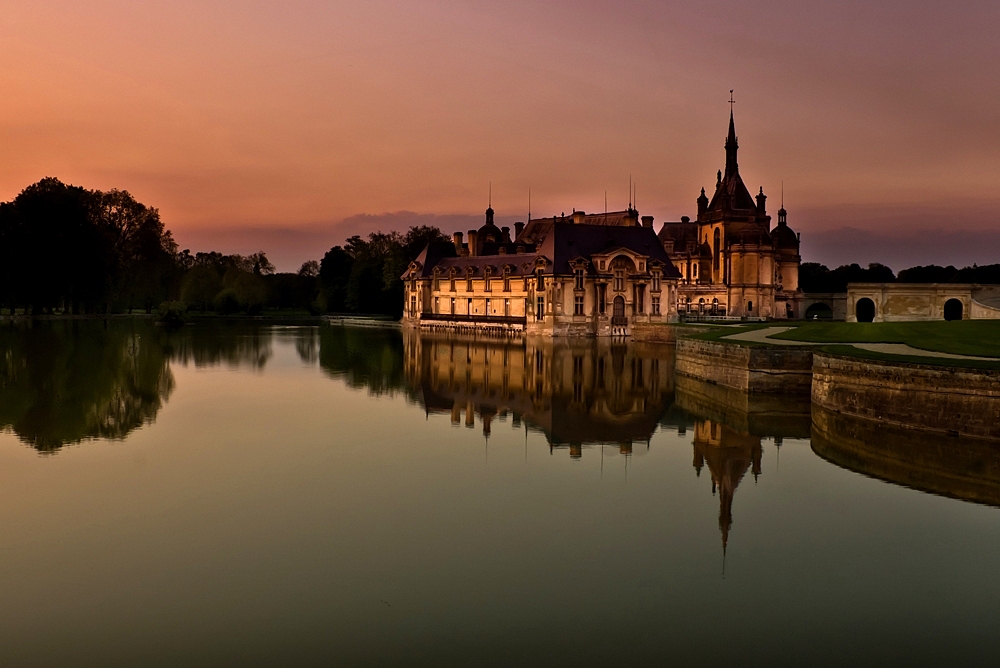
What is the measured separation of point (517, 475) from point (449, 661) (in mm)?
7488

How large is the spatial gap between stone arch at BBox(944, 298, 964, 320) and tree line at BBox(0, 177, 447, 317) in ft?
167

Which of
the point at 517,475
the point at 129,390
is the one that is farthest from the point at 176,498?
the point at 129,390

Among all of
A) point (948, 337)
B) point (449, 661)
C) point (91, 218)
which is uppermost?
point (91, 218)

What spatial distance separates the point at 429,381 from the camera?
30.8 meters

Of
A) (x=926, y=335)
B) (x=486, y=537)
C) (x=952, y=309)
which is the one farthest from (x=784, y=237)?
(x=486, y=537)

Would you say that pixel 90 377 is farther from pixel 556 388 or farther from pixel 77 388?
pixel 556 388

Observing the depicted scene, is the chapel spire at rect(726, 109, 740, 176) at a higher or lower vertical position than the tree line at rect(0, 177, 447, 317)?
higher

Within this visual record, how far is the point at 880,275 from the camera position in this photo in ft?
354

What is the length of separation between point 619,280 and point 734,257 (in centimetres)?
1794

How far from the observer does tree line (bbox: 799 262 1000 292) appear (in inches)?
3858

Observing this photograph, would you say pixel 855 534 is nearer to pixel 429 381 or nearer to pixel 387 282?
pixel 429 381

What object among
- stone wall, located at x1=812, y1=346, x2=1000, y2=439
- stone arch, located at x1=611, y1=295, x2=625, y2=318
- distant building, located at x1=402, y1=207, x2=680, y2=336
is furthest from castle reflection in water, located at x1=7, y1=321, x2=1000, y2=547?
stone arch, located at x1=611, y1=295, x2=625, y2=318

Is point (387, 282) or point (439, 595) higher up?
point (387, 282)

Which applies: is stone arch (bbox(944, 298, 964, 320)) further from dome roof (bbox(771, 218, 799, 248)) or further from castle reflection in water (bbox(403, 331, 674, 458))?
castle reflection in water (bbox(403, 331, 674, 458))
